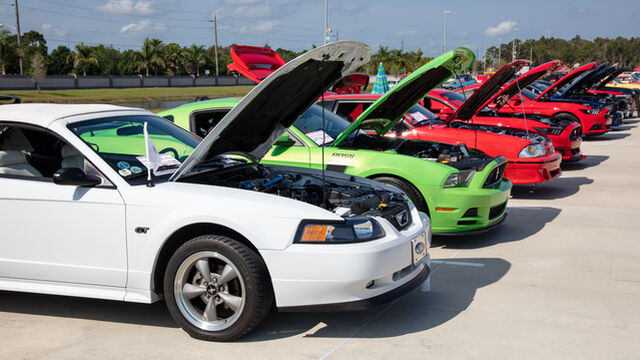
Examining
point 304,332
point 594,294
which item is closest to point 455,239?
point 594,294

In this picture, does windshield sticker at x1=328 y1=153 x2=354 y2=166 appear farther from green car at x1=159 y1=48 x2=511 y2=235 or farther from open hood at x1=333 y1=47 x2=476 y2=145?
open hood at x1=333 y1=47 x2=476 y2=145

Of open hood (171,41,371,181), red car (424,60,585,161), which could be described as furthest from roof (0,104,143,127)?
red car (424,60,585,161)

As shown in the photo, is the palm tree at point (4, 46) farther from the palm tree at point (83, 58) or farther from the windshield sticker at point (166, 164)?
the windshield sticker at point (166, 164)

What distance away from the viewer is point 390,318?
4367 mm

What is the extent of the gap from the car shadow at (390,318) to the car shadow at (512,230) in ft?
4.29

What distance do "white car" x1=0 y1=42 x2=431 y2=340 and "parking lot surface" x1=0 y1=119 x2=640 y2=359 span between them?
0.28 metres

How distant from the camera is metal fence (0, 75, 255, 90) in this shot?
52.2m

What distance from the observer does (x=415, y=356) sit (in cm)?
373

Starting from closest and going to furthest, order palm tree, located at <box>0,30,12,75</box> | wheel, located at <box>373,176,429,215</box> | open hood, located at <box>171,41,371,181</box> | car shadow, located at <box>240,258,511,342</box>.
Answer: car shadow, located at <box>240,258,511,342</box>, open hood, located at <box>171,41,371,181</box>, wheel, located at <box>373,176,429,215</box>, palm tree, located at <box>0,30,12,75</box>

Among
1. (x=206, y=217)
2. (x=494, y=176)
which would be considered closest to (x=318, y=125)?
(x=494, y=176)

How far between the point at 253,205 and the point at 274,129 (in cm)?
153

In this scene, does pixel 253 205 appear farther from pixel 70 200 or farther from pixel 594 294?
pixel 594 294

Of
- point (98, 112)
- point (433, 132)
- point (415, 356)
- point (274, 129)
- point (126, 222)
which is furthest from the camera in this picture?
point (433, 132)

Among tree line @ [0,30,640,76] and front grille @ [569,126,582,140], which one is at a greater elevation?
tree line @ [0,30,640,76]
